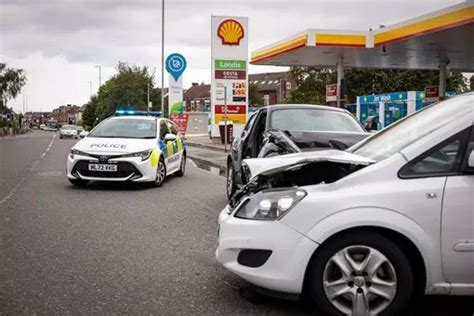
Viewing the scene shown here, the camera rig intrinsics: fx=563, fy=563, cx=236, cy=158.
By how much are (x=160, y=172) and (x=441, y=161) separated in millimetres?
7827

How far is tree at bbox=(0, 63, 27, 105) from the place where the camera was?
259 ft

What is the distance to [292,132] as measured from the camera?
303 inches

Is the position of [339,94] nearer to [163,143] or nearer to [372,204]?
[163,143]

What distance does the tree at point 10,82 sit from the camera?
78.8 meters

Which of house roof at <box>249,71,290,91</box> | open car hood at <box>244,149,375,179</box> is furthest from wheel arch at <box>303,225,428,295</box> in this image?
house roof at <box>249,71,290,91</box>

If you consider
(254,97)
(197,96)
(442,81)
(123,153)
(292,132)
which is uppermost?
(197,96)

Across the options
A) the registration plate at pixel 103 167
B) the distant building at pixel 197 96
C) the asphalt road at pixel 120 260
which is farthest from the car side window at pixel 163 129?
the distant building at pixel 197 96

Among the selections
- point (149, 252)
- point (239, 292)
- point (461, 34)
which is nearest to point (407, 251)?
point (239, 292)

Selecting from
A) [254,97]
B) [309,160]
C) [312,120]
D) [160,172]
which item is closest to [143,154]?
[160,172]

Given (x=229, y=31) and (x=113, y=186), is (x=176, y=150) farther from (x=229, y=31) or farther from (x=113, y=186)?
(x=229, y=31)

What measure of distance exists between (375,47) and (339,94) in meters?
2.47

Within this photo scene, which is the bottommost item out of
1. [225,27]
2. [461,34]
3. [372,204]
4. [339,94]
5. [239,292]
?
[239,292]

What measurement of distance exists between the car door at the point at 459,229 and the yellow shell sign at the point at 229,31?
996 inches

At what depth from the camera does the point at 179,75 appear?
104 feet
